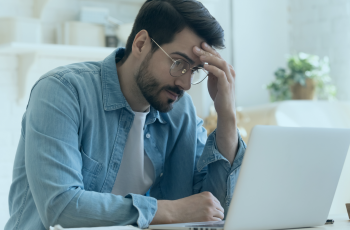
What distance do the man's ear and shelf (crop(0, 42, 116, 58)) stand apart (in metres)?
0.63

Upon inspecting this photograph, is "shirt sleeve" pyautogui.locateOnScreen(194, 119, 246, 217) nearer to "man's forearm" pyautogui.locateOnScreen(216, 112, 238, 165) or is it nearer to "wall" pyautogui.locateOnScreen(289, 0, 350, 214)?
"man's forearm" pyautogui.locateOnScreen(216, 112, 238, 165)

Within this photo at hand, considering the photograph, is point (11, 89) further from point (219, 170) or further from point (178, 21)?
point (219, 170)

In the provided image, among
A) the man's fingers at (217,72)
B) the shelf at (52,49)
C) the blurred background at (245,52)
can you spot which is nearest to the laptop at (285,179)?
the man's fingers at (217,72)

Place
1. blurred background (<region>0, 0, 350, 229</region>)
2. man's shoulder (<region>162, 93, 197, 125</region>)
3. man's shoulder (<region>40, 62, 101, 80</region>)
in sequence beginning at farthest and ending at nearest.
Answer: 1. blurred background (<region>0, 0, 350, 229</region>)
2. man's shoulder (<region>162, 93, 197, 125</region>)
3. man's shoulder (<region>40, 62, 101, 80</region>)

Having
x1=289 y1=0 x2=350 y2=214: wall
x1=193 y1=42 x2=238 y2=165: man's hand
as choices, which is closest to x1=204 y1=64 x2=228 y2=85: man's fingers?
x1=193 y1=42 x2=238 y2=165: man's hand

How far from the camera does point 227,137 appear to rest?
3.89 feet

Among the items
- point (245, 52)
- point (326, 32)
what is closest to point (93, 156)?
point (245, 52)

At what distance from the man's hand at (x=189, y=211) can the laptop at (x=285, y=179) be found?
0.04 metres

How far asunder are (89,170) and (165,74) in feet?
1.16

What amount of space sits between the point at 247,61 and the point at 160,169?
1.62 m

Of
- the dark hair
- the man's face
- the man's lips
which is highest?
the dark hair

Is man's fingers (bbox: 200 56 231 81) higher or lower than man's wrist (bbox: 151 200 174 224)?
higher

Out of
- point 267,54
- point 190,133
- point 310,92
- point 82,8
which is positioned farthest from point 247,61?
point 190,133

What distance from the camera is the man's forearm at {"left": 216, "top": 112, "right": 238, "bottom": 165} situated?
119cm
